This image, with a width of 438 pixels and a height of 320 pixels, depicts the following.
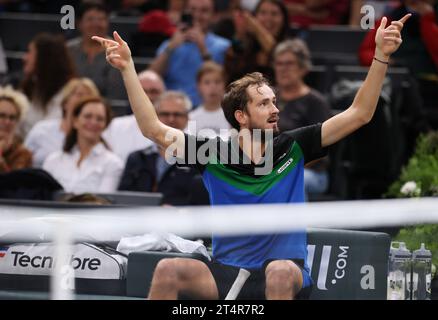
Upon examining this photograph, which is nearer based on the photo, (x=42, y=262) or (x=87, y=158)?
(x=42, y=262)

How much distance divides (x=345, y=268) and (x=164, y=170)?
3.29m

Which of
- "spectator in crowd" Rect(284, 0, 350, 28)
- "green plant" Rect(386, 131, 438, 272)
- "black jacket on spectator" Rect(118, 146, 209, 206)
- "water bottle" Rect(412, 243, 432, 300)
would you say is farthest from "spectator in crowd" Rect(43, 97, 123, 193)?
"water bottle" Rect(412, 243, 432, 300)

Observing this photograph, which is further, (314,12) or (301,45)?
(314,12)

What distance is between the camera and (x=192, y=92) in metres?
9.19

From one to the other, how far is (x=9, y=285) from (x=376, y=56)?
1.79 meters

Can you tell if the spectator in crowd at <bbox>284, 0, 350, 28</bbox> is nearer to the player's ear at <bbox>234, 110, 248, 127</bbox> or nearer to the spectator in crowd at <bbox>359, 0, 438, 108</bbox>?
the spectator in crowd at <bbox>359, 0, 438, 108</bbox>

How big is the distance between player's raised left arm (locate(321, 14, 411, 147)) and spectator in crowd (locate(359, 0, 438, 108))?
4.14m

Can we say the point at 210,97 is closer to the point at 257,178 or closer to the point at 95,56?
the point at 95,56

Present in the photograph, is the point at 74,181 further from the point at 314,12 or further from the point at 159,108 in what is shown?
the point at 314,12

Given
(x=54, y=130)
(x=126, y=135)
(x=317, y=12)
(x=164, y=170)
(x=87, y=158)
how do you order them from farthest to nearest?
(x=317, y=12) → (x=54, y=130) → (x=126, y=135) → (x=87, y=158) → (x=164, y=170)

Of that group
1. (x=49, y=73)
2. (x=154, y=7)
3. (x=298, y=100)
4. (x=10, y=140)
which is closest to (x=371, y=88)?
(x=298, y=100)

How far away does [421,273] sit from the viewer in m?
4.75

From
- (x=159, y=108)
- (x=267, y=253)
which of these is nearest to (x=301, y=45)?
(x=159, y=108)
